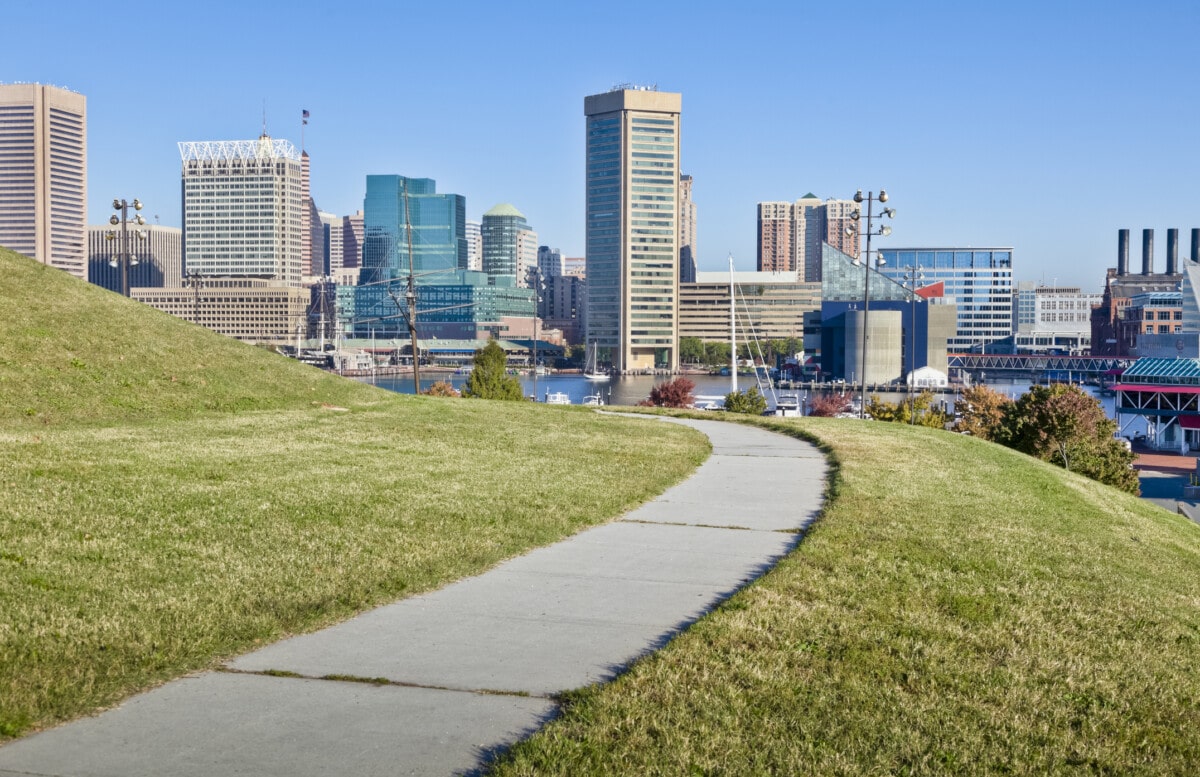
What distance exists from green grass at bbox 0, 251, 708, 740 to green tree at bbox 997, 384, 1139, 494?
45.0ft

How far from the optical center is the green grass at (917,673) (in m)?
5.43

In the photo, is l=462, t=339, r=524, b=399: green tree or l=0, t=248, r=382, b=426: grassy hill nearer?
l=0, t=248, r=382, b=426: grassy hill

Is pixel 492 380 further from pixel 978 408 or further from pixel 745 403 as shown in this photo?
pixel 978 408

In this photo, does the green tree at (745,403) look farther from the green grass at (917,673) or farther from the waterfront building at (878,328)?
the waterfront building at (878,328)

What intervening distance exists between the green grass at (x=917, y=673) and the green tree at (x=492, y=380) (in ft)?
109

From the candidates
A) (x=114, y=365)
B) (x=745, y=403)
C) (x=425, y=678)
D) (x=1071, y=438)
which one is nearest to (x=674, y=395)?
(x=745, y=403)

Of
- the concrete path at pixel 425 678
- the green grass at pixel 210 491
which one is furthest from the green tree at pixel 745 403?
the concrete path at pixel 425 678

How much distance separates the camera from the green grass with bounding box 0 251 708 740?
7.07 meters

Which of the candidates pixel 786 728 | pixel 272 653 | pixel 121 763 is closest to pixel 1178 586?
pixel 786 728

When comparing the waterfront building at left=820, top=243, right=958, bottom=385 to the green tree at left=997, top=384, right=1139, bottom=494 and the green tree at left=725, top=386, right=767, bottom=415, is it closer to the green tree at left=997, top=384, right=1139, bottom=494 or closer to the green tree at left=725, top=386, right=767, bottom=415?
the green tree at left=725, top=386, right=767, bottom=415

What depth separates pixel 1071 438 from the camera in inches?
1257

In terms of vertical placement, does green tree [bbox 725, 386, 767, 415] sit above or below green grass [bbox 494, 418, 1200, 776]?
below

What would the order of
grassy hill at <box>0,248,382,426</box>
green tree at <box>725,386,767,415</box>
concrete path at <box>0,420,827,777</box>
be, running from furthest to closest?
green tree at <box>725,386,767,415</box> → grassy hill at <box>0,248,382,426</box> → concrete path at <box>0,420,827,777</box>

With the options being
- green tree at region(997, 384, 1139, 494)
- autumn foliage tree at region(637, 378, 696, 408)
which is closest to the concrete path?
green tree at region(997, 384, 1139, 494)
